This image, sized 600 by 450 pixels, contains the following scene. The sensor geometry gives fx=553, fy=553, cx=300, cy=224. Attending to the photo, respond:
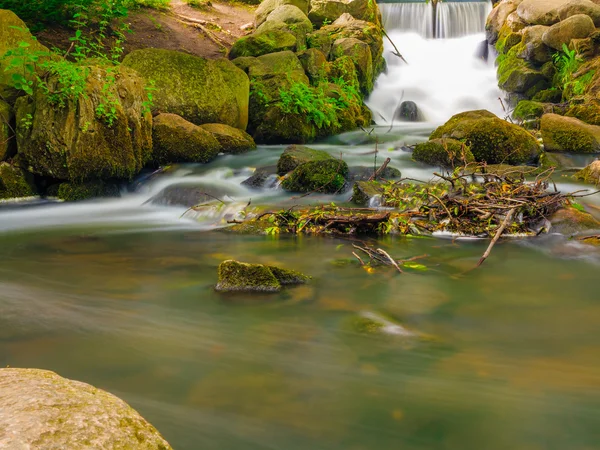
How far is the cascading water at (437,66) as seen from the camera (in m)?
15.8

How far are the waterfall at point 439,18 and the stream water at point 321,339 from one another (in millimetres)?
16486

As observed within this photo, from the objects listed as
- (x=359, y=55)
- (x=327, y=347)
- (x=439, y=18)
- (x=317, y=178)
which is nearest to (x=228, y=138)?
(x=317, y=178)

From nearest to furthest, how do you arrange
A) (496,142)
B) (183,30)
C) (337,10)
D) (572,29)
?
(496,142) < (572,29) < (183,30) < (337,10)

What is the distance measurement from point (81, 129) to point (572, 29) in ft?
41.7

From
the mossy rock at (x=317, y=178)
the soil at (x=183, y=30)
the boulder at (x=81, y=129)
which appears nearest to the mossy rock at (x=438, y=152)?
the mossy rock at (x=317, y=178)

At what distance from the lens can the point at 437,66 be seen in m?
18.2

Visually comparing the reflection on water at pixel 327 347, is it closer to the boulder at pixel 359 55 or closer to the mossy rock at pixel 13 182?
the mossy rock at pixel 13 182

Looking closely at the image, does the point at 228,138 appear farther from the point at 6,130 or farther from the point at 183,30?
the point at 183,30

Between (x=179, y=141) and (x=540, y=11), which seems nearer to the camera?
(x=179, y=141)

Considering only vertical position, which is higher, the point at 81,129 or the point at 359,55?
the point at 359,55

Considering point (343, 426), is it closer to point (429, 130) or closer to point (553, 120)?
point (553, 120)

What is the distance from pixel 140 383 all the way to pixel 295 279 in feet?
6.12

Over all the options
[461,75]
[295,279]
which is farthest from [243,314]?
[461,75]

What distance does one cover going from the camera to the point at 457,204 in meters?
6.16
